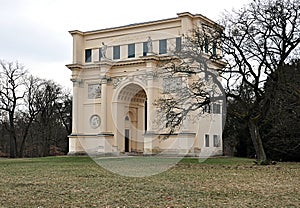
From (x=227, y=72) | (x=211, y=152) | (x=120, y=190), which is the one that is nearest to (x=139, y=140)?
(x=211, y=152)

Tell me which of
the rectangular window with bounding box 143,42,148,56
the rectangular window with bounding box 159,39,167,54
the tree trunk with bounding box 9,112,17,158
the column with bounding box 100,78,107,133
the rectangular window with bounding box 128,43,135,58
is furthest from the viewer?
the tree trunk with bounding box 9,112,17,158

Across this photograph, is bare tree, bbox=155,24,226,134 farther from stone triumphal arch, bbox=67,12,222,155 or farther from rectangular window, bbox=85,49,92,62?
rectangular window, bbox=85,49,92,62

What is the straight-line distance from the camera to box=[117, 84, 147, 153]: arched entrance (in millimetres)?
54094

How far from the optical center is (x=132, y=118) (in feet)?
182

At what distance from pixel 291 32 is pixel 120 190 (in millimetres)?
17991

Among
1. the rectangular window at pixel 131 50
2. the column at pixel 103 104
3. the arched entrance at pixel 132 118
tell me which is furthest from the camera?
the arched entrance at pixel 132 118

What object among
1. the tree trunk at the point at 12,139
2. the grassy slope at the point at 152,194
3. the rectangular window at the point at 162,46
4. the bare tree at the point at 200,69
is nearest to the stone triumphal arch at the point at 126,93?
the rectangular window at the point at 162,46

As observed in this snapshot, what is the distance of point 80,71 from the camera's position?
181ft

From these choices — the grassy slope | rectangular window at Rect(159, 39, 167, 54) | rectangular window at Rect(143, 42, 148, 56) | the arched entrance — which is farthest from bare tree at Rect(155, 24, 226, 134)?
the arched entrance

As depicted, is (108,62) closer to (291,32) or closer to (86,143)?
(86,143)

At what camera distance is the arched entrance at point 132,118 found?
2130 inches

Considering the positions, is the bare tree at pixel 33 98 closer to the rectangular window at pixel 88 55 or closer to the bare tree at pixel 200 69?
the rectangular window at pixel 88 55

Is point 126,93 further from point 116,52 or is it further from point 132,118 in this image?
point 116,52

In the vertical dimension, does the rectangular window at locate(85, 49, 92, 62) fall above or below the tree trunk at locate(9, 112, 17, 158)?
above
